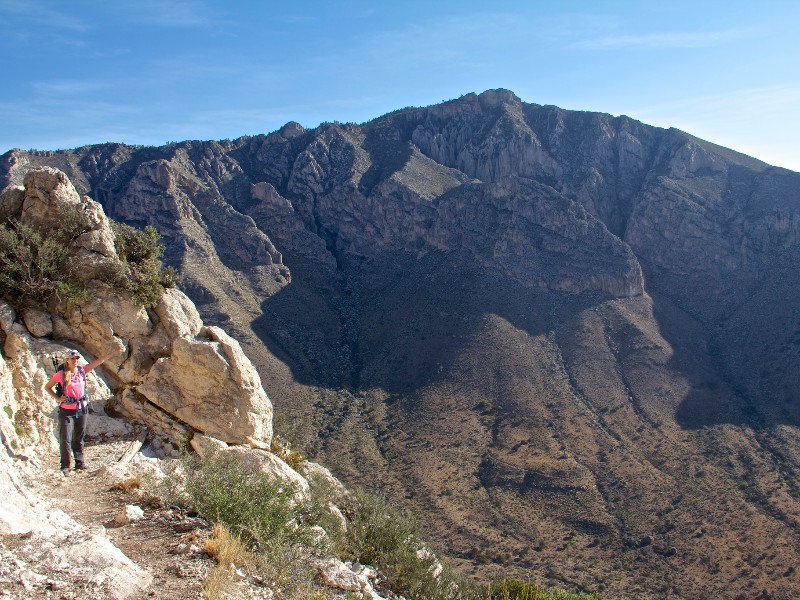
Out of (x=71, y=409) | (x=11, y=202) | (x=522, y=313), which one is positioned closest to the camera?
(x=71, y=409)

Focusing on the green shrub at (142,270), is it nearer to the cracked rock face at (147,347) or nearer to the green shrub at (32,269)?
the cracked rock face at (147,347)

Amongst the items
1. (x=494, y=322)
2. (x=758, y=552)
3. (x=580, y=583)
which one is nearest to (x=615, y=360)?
(x=494, y=322)

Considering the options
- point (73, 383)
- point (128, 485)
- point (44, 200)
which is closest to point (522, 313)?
point (44, 200)

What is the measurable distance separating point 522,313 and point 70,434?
59442 mm

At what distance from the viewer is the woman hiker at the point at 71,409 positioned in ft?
34.1

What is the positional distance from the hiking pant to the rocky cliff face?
7784 millimetres

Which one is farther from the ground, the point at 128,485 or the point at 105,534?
the point at 105,534

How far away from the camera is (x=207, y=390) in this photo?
553 inches

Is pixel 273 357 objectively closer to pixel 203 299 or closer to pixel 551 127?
pixel 203 299

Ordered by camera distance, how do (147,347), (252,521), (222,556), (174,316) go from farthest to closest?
(174,316) < (147,347) < (252,521) < (222,556)

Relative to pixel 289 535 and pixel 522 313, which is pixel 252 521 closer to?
pixel 289 535

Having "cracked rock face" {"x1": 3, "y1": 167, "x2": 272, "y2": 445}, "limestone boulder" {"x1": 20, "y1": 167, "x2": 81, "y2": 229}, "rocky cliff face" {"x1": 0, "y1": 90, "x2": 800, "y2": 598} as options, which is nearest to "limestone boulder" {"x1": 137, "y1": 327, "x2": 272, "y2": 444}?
"cracked rock face" {"x1": 3, "y1": 167, "x2": 272, "y2": 445}

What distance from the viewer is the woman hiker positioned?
10383 mm

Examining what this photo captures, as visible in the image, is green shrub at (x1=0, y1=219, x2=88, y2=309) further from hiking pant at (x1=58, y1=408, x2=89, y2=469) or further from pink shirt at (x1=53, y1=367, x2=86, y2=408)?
hiking pant at (x1=58, y1=408, x2=89, y2=469)
